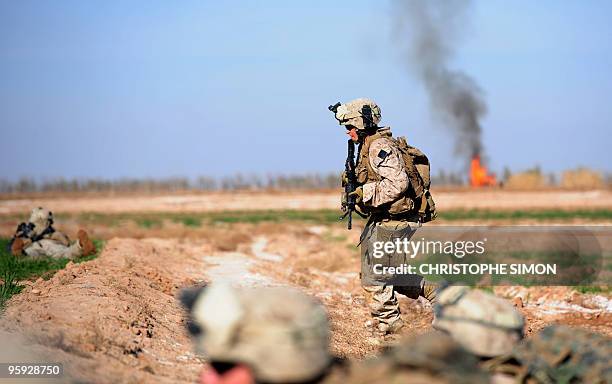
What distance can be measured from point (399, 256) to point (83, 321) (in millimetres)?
3360

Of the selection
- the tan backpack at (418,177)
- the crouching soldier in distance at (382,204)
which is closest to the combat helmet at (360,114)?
the crouching soldier in distance at (382,204)

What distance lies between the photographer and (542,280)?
1631 centimetres

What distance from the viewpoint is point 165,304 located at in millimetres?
10617

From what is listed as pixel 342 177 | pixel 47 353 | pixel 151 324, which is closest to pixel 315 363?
pixel 47 353

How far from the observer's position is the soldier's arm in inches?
361

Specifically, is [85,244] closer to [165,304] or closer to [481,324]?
[165,304]

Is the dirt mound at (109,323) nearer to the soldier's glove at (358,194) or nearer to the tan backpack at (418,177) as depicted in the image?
the soldier's glove at (358,194)

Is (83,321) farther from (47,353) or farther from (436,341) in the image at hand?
(436,341)

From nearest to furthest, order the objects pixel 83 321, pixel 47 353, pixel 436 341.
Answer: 1. pixel 436 341
2. pixel 47 353
3. pixel 83 321

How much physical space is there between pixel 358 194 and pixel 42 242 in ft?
28.7

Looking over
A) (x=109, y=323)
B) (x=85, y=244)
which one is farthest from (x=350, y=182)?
(x=85, y=244)

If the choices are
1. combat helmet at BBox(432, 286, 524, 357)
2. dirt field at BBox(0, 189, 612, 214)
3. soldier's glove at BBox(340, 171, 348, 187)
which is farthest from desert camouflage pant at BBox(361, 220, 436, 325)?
dirt field at BBox(0, 189, 612, 214)

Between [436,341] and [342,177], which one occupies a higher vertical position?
[342,177]

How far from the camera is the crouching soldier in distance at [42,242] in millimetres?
16000
